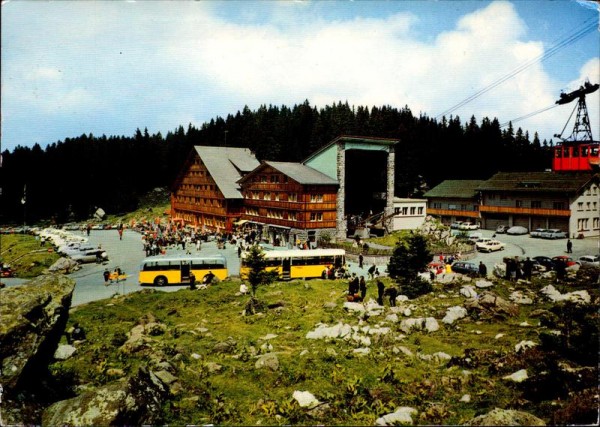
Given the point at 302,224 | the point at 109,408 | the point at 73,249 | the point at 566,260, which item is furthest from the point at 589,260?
the point at 73,249

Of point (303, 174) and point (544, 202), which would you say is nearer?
point (544, 202)

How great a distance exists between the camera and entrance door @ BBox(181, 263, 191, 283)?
31.8 m

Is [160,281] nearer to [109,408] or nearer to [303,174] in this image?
[109,408]

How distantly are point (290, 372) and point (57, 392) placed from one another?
7.30 metres

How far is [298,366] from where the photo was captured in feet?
49.6

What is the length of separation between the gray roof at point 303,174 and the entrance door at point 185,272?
55.2 ft

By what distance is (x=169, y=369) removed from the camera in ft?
48.1

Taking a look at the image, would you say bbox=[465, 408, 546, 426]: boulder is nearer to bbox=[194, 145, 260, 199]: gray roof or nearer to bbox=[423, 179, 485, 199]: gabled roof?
bbox=[423, 179, 485, 199]: gabled roof

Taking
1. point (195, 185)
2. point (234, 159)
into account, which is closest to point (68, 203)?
point (195, 185)

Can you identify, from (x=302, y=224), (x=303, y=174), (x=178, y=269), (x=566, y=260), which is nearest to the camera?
(x=566, y=260)

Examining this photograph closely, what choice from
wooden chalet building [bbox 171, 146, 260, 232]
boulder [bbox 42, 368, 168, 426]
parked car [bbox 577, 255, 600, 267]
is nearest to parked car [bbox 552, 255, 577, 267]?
parked car [bbox 577, 255, 600, 267]

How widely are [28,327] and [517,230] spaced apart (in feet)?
96.1

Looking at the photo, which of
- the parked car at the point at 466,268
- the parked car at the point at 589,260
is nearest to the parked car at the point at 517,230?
the parked car at the point at 466,268

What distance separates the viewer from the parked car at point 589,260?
22.5 meters
